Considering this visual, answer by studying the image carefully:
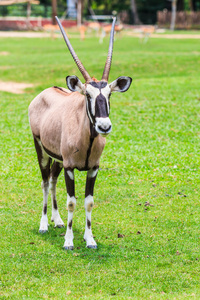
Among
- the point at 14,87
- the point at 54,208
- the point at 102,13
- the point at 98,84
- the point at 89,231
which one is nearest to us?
the point at 98,84

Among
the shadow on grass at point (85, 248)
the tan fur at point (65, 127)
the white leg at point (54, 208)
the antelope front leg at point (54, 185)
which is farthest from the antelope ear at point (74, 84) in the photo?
the shadow on grass at point (85, 248)

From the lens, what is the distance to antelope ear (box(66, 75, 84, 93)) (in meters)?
6.82

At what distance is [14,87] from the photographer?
22.5 metres

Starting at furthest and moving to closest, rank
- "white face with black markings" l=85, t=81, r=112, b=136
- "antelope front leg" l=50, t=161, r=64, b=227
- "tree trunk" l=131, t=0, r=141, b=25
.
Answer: "tree trunk" l=131, t=0, r=141, b=25 < "antelope front leg" l=50, t=161, r=64, b=227 < "white face with black markings" l=85, t=81, r=112, b=136

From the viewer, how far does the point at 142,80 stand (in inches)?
915

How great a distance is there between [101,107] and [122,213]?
3.01 metres

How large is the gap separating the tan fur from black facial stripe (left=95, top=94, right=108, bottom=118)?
0.57 m

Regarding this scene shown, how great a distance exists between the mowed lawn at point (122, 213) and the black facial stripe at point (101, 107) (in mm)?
2044

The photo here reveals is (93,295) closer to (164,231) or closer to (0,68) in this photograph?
(164,231)

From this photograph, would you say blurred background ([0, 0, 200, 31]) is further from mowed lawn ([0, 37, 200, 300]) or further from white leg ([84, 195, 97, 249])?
white leg ([84, 195, 97, 249])

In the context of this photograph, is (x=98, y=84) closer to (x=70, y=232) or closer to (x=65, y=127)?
(x=65, y=127)

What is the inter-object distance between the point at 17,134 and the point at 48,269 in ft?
26.6

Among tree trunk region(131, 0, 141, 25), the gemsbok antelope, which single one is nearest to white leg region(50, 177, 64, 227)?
the gemsbok antelope

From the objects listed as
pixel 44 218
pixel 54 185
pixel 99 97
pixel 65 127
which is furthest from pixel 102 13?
pixel 99 97
